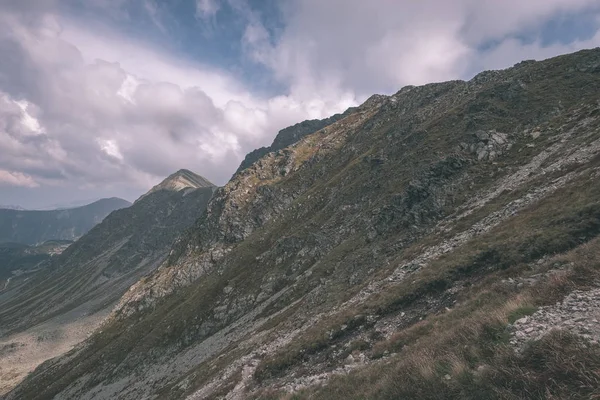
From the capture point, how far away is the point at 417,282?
97.6 feet

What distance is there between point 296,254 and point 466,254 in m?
61.0

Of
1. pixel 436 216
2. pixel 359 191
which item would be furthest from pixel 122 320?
pixel 436 216

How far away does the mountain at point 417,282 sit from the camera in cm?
1176

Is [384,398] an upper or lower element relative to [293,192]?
lower

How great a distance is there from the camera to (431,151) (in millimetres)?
77062

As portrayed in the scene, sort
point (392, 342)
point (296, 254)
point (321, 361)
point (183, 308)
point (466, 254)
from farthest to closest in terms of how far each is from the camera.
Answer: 1. point (183, 308)
2. point (296, 254)
3. point (466, 254)
4. point (321, 361)
5. point (392, 342)

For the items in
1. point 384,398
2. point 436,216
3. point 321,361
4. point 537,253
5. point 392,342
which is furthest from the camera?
point 436,216

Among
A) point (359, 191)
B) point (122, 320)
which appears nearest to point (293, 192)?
point (359, 191)

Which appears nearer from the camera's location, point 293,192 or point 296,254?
point 296,254

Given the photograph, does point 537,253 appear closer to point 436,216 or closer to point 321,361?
point 321,361

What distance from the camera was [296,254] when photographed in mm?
87312

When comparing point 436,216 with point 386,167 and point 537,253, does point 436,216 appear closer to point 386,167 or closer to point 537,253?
point 537,253

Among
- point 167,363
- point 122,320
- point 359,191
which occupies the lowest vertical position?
point 167,363

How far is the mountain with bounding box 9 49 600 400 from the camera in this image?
11758 mm
